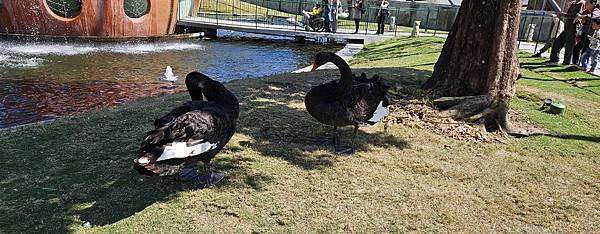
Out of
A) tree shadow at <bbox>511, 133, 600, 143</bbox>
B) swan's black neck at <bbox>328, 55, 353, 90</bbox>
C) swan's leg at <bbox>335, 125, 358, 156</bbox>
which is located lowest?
swan's leg at <bbox>335, 125, 358, 156</bbox>

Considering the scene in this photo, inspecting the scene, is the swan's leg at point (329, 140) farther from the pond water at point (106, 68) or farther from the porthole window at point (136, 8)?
the porthole window at point (136, 8)

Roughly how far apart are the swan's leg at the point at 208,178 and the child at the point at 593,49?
1117 centimetres

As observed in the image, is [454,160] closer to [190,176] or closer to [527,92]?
[190,176]

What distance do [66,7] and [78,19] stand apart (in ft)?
1.99

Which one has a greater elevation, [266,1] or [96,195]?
[266,1]

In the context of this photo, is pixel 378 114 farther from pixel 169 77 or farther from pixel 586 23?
pixel 586 23

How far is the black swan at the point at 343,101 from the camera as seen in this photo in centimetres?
538

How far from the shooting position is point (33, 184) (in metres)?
4.61

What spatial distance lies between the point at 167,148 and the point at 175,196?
918mm

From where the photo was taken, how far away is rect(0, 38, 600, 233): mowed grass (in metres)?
4.19

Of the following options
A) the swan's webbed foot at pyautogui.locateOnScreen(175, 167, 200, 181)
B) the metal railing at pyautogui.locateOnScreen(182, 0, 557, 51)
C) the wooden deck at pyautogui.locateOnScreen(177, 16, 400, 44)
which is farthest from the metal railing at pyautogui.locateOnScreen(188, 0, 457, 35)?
the swan's webbed foot at pyautogui.locateOnScreen(175, 167, 200, 181)

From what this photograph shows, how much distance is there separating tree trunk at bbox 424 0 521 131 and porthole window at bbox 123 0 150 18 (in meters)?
15.0

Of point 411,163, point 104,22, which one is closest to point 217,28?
point 104,22

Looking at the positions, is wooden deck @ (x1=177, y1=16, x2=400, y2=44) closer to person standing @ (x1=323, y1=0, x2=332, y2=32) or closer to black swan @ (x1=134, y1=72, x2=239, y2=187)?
person standing @ (x1=323, y1=0, x2=332, y2=32)
